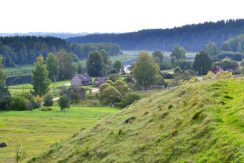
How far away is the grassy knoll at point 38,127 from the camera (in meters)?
59.9

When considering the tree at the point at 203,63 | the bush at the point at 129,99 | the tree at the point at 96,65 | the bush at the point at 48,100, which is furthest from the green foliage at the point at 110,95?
the tree at the point at 96,65

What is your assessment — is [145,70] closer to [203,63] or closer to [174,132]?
[203,63]

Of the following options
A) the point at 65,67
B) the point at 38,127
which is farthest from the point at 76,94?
the point at 65,67

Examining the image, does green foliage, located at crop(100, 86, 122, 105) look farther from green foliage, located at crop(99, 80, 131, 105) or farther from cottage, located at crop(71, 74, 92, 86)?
cottage, located at crop(71, 74, 92, 86)

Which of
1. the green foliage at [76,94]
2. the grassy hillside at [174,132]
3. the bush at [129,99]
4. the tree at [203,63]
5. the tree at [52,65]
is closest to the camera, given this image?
the grassy hillside at [174,132]

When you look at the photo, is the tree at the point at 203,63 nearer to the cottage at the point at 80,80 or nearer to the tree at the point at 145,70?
the tree at the point at 145,70

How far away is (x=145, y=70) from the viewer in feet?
428

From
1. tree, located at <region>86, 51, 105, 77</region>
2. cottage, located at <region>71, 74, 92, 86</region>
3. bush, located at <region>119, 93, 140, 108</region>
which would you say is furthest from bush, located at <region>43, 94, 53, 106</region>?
tree, located at <region>86, 51, 105, 77</region>

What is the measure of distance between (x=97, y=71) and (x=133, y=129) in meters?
145

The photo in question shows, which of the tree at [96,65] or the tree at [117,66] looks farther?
the tree at [117,66]

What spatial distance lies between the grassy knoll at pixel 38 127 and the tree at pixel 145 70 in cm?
3326

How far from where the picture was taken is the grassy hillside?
77.7 ft

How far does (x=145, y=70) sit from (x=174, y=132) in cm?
10274

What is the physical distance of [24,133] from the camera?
73.3 meters
